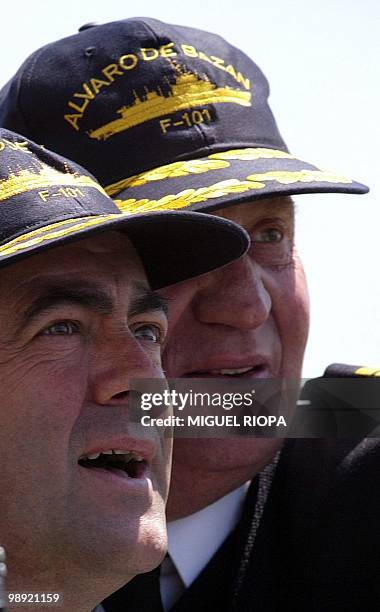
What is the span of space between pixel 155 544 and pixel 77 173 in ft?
2.50

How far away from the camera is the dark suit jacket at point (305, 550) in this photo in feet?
11.0

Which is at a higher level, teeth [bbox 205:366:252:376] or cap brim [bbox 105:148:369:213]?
cap brim [bbox 105:148:369:213]

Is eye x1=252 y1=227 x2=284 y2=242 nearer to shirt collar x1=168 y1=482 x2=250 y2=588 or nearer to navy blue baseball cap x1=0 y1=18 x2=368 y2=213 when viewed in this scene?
navy blue baseball cap x1=0 y1=18 x2=368 y2=213

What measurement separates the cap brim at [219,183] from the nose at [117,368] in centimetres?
55

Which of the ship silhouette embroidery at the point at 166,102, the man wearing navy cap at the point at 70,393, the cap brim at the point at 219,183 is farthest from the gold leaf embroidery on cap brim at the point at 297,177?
the man wearing navy cap at the point at 70,393

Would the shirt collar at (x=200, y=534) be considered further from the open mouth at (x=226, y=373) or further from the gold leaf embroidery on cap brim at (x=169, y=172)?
the gold leaf embroidery on cap brim at (x=169, y=172)

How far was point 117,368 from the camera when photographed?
2.70 meters

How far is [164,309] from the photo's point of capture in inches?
115

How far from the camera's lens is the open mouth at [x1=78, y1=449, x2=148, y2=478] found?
8.73 ft

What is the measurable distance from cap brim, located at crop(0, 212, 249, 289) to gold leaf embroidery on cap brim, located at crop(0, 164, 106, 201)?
0.11m

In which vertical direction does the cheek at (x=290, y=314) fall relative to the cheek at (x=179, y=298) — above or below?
below

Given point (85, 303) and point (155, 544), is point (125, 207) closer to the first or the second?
point (85, 303)

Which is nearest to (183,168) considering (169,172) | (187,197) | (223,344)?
(169,172)

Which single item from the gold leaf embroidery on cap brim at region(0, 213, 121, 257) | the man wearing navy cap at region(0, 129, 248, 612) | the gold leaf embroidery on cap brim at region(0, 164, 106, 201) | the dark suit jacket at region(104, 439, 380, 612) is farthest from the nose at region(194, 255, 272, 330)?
the gold leaf embroidery on cap brim at region(0, 213, 121, 257)
